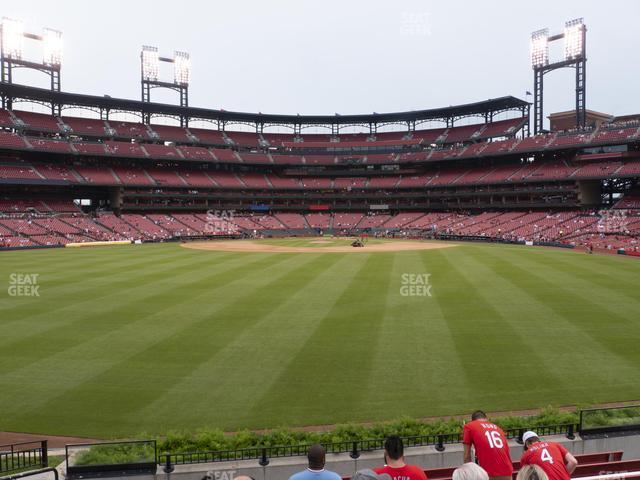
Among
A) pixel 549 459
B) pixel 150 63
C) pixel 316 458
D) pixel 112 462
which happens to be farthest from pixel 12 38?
pixel 549 459

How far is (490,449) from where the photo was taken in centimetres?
652

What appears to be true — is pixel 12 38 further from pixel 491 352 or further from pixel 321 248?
pixel 491 352

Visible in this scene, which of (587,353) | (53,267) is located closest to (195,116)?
(53,267)

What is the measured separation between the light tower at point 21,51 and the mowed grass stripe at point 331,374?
88.4 metres

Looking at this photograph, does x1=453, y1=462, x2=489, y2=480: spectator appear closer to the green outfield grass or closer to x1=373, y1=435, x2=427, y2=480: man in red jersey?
x1=373, y1=435, x2=427, y2=480: man in red jersey

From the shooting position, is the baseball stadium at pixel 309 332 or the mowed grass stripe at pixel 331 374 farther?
the mowed grass stripe at pixel 331 374

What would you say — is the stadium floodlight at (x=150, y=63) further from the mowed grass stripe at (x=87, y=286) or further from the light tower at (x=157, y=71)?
the mowed grass stripe at (x=87, y=286)

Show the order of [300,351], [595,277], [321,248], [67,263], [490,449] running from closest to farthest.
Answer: [490,449]
[300,351]
[595,277]
[67,263]
[321,248]

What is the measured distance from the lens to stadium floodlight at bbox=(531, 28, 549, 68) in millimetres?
86688

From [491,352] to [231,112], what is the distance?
340 feet

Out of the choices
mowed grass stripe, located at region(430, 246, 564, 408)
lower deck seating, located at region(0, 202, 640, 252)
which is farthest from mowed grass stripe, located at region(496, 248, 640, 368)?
lower deck seating, located at region(0, 202, 640, 252)

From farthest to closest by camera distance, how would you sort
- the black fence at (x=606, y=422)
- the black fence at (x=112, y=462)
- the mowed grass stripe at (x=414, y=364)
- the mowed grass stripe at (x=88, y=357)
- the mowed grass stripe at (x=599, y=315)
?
the mowed grass stripe at (x=599, y=315) → the mowed grass stripe at (x=88, y=357) → the mowed grass stripe at (x=414, y=364) → the black fence at (x=606, y=422) → the black fence at (x=112, y=462)

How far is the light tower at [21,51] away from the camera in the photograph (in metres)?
80.9

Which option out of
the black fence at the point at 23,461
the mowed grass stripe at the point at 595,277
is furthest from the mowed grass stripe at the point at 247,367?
the mowed grass stripe at the point at 595,277
